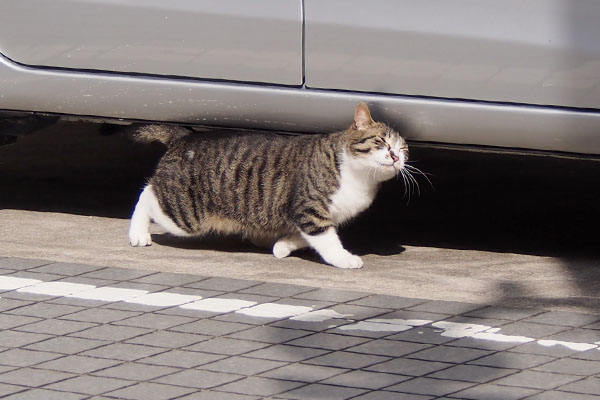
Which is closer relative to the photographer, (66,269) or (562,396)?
(562,396)

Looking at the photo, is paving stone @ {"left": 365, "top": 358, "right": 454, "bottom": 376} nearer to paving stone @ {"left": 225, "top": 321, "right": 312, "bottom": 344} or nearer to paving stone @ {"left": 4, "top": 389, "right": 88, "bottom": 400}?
paving stone @ {"left": 225, "top": 321, "right": 312, "bottom": 344}

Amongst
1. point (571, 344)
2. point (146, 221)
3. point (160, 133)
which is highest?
point (160, 133)

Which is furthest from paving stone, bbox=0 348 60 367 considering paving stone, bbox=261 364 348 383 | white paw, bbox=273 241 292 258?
white paw, bbox=273 241 292 258

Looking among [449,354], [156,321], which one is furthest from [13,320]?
[449,354]

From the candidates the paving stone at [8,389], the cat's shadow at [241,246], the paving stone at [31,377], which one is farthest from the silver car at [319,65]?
the paving stone at [8,389]

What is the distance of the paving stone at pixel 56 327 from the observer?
15.1 ft

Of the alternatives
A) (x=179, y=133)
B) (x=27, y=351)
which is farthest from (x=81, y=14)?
(x=27, y=351)

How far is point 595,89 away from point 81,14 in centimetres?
251

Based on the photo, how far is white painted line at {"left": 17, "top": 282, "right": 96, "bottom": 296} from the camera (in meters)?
5.12

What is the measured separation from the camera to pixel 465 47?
5254mm

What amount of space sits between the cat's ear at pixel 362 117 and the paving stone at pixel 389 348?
1.38m

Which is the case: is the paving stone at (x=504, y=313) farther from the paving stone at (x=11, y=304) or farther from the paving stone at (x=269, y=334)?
the paving stone at (x=11, y=304)

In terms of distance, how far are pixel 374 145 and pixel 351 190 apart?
0.28 metres

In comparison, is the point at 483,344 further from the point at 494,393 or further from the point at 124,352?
the point at 124,352
